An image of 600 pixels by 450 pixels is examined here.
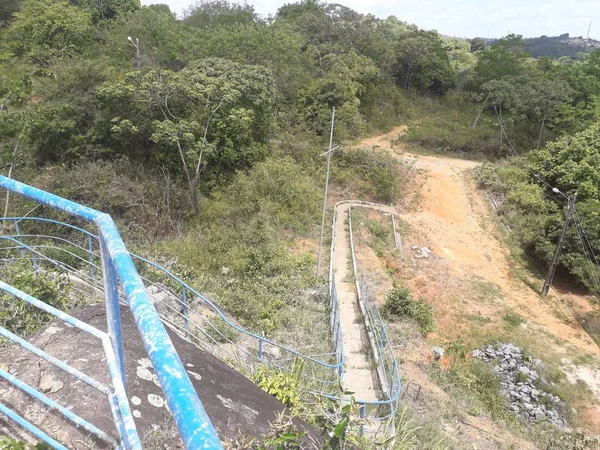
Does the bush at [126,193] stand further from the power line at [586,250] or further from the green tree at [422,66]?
the green tree at [422,66]

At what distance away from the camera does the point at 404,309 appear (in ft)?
46.0

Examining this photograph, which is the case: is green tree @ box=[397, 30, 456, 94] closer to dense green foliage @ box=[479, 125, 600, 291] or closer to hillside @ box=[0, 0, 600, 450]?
hillside @ box=[0, 0, 600, 450]

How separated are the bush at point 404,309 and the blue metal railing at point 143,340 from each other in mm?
12667

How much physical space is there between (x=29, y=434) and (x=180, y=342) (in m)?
1.99

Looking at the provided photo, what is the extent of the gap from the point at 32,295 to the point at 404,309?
1123 cm

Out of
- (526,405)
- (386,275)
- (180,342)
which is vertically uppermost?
(180,342)

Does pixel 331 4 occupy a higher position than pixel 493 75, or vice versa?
pixel 331 4

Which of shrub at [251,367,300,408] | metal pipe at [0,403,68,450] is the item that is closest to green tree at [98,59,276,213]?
shrub at [251,367,300,408]

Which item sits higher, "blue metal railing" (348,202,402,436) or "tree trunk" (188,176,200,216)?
"tree trunk" (188,176,200,216)

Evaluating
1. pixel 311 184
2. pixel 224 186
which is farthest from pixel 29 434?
pixel 311 184

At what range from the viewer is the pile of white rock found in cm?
1195

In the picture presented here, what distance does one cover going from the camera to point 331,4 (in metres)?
40.1

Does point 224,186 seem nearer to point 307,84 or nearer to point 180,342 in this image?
point 307,84

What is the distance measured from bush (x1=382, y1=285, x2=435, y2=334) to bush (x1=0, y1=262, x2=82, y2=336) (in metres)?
10.2
